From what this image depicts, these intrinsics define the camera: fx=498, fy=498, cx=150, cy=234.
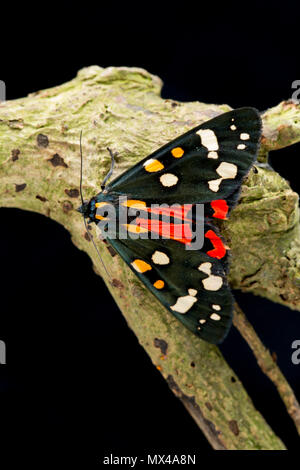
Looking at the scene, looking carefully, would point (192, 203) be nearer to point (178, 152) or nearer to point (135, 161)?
point (178, 152)

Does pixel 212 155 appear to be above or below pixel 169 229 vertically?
above

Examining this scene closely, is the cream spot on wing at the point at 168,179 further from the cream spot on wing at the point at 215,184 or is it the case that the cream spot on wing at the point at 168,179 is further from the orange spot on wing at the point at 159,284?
the orange spot on wing at the point at 159,284

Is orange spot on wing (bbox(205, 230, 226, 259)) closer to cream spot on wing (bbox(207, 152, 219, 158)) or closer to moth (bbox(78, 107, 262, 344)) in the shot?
moth (bbox(78, 107, 262, 344))

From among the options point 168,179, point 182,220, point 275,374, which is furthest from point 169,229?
point 275,374

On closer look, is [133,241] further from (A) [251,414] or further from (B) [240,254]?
(A) [251,414]

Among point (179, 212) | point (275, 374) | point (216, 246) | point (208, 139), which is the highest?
point (208, 139)

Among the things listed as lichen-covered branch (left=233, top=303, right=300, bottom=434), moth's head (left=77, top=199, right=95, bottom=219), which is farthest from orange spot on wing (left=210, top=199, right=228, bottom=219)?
lichen-covered branch (left=233, top=303, right=300, bottom=434)
